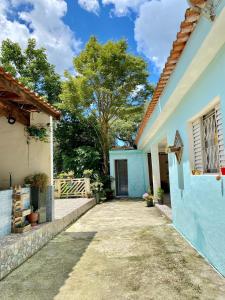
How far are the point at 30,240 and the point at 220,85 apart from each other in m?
4.54

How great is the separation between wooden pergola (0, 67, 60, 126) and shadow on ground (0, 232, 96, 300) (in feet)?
10.5

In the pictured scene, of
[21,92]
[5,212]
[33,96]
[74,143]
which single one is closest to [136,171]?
[74,143]

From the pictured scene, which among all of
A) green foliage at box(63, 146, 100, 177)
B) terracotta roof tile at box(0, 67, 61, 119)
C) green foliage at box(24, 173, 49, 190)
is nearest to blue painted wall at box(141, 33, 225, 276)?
terracotta roof tile at box(0, 67, 61, 119)

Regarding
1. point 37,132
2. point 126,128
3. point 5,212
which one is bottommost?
point 5,212

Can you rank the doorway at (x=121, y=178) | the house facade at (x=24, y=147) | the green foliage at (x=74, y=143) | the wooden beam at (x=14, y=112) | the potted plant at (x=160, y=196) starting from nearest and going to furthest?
1. the wooden beam at (x=14, y=112)
2. the house facade at (x=24, y=147)
3. the potted plant at (x=160, y=196)
4. the doorway at (x=121, y=178)
5. the green foliage at (x=74, y=143)

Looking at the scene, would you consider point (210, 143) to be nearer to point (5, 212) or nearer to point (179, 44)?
point (179, 44)

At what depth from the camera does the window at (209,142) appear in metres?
4.03

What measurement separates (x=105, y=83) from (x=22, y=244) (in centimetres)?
1415

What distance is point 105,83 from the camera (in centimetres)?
1723

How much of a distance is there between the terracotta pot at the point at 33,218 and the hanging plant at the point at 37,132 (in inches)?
78.1

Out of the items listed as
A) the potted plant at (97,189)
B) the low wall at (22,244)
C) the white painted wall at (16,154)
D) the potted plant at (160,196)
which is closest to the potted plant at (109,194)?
the potted plant at (97,189)

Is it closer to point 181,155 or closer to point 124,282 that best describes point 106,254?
point 124,282

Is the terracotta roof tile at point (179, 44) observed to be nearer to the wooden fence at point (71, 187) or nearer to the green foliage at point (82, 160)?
the wooden fence at point (71, 187)

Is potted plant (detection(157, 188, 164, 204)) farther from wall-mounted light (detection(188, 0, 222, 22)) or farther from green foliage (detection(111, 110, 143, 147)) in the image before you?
wall-mounted light (detection(188, 0, 222, 22))
